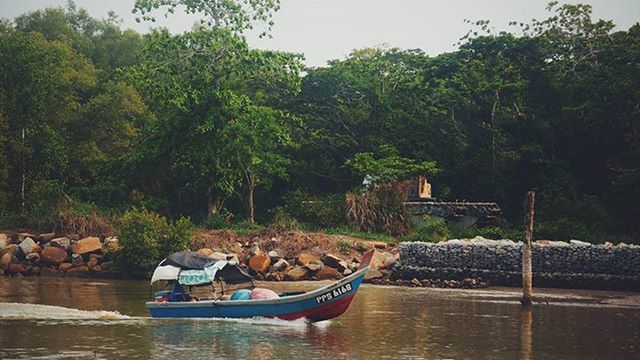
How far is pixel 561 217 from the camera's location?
1756 inches

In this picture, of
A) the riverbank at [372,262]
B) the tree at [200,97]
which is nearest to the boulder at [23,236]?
the riverbank at [372,262]

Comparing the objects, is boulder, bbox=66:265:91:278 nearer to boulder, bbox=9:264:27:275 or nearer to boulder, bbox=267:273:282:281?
boulder, bbox=9:264:27:275

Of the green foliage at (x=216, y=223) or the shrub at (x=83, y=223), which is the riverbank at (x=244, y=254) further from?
the green foliage at (x=216, y=223)

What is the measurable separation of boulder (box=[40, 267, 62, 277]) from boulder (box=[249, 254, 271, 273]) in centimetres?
954

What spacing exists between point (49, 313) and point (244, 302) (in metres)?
6.59

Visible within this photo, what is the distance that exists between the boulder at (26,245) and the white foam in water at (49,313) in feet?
47.2

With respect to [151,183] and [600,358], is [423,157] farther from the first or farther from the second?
[600,358]

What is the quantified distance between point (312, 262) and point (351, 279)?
15.1 metres

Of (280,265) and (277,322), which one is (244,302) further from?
(280,265)

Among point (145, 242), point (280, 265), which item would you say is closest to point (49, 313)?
point (145, 242)

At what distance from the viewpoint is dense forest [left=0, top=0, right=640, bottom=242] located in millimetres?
46594

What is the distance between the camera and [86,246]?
40719mm

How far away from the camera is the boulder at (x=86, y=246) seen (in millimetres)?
40656

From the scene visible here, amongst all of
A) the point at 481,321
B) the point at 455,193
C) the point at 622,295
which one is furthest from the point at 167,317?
the point at 455,193
